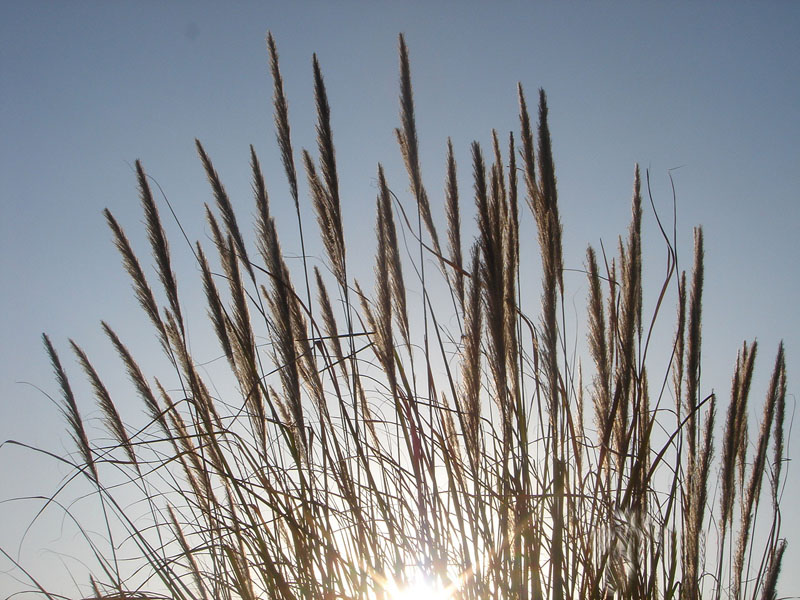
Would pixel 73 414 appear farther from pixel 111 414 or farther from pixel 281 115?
pixel 281 115

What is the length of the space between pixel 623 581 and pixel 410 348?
0.91m

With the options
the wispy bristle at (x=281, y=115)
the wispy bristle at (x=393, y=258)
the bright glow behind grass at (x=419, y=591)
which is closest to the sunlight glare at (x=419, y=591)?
the bright glow behind grass at (x=419, y=591)

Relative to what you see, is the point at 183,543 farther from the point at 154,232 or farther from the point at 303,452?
the point at 154,232

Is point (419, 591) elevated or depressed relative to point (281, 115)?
depressed

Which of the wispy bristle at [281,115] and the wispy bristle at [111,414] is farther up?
the wispy bristle at [281,115]

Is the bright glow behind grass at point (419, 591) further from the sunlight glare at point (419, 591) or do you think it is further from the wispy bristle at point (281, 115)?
the wispy bristle at point (281, 115)

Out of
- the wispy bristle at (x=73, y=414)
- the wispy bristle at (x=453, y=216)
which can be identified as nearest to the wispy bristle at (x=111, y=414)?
the wispy bristle at (x=73, y=414)

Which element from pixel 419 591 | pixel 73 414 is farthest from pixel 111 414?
pixel 419 591

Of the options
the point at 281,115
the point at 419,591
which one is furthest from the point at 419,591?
Result: the point at 281,115

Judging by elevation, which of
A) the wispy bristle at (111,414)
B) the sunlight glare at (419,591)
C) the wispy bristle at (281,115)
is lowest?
the sunlight glare at (419,591)

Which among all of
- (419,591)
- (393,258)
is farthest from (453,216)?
(419,591)

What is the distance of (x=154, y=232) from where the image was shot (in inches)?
76.5

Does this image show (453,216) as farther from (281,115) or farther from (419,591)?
(419,591)

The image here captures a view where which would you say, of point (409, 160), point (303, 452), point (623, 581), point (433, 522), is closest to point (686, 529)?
point (623, 581)
